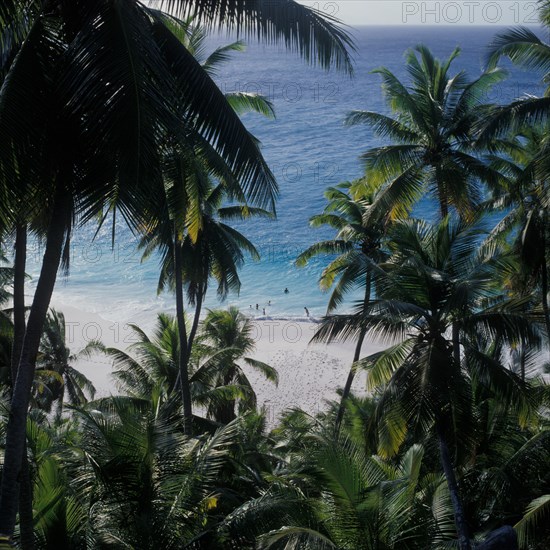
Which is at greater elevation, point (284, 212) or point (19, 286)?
point (19, 286)

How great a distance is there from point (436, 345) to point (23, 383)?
654 centimetres

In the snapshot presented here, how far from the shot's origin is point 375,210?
61.2ft

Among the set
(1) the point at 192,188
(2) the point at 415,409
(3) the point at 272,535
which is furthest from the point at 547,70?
(3) the point at 272,535

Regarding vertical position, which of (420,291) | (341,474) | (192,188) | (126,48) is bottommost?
(341,474)

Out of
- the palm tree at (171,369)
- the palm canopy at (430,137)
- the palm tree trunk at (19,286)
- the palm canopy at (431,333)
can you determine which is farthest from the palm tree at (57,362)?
the palm tree trunk at (19,286)

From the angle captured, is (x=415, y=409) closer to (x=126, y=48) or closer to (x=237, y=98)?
(x=126, y=48)

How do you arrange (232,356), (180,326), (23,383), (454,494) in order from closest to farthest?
1. (23,383)
2. (454,494)
3. (180,326)
4. (232,356)

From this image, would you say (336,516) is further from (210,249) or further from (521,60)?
(210,249)

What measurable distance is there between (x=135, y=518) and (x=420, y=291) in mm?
5618

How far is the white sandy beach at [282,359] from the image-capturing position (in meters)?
33.6

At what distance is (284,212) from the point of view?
6159 cm

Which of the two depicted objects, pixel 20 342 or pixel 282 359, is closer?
pixel 20 342

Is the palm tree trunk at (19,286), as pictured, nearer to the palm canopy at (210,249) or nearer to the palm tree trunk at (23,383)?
the palm tree trunk at (23,383)

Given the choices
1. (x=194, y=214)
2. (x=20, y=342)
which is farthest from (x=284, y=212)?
(x=20, y=342)
